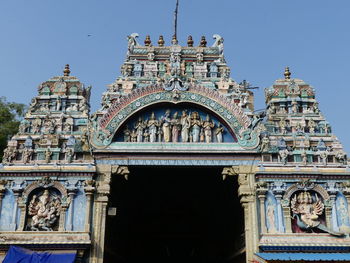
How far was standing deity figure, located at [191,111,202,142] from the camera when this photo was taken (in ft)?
58.4

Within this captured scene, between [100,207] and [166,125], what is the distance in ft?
13.4

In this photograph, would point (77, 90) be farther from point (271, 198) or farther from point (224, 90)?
point (271, 198)

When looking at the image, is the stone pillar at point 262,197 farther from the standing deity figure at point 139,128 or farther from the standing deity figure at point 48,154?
the standing deity figure at point 48,154

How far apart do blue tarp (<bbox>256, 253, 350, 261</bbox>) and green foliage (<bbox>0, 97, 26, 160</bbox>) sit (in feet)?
55.7

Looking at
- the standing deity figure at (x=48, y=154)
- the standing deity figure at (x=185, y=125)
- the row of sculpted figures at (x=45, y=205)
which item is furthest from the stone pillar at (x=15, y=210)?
the standing deity figure at (x=185, y=125)

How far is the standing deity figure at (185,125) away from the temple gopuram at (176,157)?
0.14 ft

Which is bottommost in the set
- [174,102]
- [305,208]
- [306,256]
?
[306,256]

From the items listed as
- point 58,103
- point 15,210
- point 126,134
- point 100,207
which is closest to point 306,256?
point 100,207

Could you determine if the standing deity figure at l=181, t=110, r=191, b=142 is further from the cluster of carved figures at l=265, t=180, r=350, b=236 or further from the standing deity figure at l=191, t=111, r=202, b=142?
the cluster of carved figures at l=265, t=180, r=350, b=236

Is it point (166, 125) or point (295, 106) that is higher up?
point (295, 106)

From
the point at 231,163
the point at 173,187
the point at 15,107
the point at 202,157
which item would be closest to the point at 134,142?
the point at 202,157

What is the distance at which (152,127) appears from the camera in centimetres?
1786

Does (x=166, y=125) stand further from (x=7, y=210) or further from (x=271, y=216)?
(x=7, y=210)

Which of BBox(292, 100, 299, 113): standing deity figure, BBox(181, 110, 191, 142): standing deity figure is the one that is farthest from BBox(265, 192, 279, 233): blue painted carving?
BBox(292, 100, 299, 113): standing deity figure
